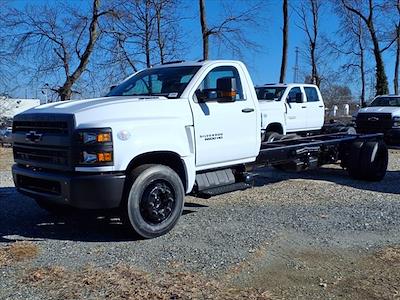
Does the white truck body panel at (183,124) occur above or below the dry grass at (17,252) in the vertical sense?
above

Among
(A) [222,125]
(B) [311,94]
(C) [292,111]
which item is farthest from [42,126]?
(B) [311,94]

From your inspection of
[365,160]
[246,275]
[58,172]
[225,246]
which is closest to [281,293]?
[246,275]

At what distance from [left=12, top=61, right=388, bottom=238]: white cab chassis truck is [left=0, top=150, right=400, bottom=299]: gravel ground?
0.49 metres

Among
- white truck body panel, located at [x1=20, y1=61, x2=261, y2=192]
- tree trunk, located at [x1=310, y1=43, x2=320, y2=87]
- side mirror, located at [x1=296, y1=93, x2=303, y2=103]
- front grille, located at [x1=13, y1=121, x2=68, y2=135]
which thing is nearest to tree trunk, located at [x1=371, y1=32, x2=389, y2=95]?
tree trunk, located at [x1=310, y1=43, x2=320, y2=87]

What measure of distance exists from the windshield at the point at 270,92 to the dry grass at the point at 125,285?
11257 mm

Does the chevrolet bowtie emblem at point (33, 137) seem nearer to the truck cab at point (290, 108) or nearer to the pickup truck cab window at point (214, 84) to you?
the pickup truck cab window at point (214, 84)

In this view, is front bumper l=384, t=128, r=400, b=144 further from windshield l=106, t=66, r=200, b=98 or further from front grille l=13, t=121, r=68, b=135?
front grille l=13, t=121, r=68, b=135

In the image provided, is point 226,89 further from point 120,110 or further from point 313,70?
point 313,70

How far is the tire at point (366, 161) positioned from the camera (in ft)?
34.4

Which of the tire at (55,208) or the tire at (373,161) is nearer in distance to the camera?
the tire at (55,208)

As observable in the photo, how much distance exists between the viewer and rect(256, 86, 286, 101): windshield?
611 inches

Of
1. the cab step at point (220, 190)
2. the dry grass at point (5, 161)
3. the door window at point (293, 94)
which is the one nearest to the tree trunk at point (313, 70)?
the door window at point (293, 94)

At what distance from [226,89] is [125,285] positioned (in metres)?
3.18

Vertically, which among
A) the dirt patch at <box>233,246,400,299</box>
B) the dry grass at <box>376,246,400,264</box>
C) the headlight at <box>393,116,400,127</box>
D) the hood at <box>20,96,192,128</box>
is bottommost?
the dry grass at <box>376,246,400,264</box>
